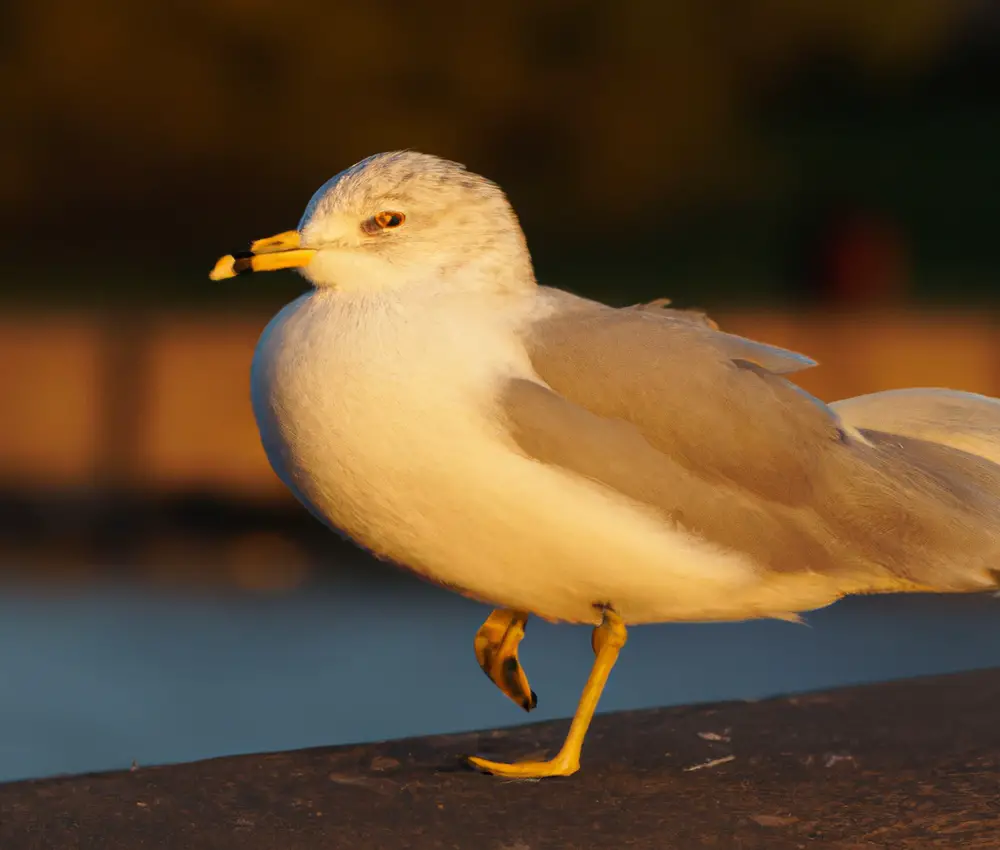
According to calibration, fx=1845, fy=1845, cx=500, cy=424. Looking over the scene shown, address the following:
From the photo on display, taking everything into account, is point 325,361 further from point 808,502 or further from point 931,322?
point 931,322

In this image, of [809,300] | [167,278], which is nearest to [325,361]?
[809,300]

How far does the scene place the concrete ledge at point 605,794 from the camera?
392 centimetres

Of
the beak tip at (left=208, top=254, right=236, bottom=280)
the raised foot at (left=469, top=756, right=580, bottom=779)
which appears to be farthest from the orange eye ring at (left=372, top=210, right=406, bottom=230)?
the raised foot at (left=469, top=756, right=580, bottom=779)

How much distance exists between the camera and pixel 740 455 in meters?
4.28

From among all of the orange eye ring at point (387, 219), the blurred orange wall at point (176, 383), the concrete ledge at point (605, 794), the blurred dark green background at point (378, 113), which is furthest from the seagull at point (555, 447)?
the blurred dark green background at point (378, 113)

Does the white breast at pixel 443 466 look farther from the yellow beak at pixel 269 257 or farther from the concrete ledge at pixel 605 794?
the concrete ledge at pixel 605 794

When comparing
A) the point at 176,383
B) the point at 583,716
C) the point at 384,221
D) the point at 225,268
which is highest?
the point at 384,221

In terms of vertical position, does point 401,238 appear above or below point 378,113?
below

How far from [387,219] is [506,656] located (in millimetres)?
1179

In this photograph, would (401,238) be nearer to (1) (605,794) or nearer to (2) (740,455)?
(2) (740,455)

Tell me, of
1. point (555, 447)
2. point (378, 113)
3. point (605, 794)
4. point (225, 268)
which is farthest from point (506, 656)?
point (378, 113)

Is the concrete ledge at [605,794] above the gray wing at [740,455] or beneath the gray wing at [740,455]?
beneath

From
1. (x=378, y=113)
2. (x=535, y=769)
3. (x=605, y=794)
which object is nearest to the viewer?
(x=605, y=794)

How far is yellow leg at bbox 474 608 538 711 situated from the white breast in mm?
489
